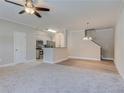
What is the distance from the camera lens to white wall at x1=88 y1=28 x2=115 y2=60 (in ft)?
26.2

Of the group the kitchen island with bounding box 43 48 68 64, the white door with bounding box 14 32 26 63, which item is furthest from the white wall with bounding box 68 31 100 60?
the white door with bounding box 14 32 26 63

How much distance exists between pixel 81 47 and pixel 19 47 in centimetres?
499

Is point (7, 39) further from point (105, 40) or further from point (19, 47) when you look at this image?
point (105, 40)

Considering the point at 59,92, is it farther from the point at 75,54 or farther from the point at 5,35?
the point at 75,54

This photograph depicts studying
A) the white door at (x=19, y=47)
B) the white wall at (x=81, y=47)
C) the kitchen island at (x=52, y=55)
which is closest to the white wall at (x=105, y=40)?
the white wall at (x=81, y=47)

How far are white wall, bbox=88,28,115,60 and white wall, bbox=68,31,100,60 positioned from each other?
81 cm

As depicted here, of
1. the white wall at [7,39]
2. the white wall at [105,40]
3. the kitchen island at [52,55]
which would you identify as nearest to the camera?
the white wall at [7,39]

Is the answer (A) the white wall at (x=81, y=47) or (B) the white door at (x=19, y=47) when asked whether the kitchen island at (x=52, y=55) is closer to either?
(B) the white door at (x=19, y=47)

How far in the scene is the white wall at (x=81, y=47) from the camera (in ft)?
26.5

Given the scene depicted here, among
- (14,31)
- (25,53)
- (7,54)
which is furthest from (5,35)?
(25,53)

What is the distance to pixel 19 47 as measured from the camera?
619cm

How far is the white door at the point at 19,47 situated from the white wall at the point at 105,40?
5.39 meters

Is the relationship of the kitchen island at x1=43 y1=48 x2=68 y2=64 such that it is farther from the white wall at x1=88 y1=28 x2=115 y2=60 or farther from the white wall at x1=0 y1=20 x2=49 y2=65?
the white wall at x1=88 y1=28 x2=115 y2=60

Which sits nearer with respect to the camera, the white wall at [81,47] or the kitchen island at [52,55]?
the kitchen island at [52,55]
